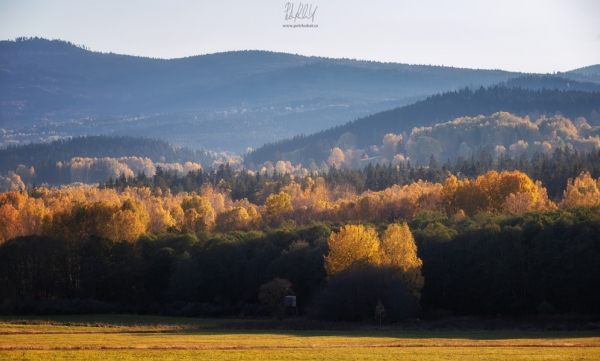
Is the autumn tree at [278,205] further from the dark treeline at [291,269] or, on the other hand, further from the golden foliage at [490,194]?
the dark treeline at [291,269]

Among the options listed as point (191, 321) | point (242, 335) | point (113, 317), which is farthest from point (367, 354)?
point (113, 317)

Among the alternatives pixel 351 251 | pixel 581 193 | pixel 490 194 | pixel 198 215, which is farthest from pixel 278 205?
pixel 351 251

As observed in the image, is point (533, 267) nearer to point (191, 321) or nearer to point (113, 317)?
point (191, 321)

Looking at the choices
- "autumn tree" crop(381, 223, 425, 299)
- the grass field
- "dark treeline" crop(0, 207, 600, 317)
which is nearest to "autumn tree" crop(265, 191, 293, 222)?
"dark treeline" crop(0, 207, 600, 317)

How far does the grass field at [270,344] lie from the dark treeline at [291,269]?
1667 cm

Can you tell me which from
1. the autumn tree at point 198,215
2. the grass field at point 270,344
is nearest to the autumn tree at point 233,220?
the autumn tree at point 198,215

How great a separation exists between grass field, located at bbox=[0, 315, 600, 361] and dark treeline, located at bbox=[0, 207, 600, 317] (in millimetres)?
16672

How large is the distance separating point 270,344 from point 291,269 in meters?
40.8

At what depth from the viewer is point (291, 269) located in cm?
9594

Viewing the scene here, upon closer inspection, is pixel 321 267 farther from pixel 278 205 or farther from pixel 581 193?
pixel 581 193

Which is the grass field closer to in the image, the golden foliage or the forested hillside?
the forested hillside

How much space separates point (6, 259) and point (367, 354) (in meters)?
67.3

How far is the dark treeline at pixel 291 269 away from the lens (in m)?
83.3

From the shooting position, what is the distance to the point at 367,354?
4881 cm
